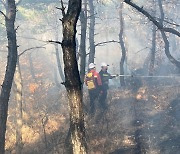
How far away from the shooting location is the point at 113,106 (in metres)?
13.5

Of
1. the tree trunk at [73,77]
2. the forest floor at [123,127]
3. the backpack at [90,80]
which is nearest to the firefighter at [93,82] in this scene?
the backpack at [90,80]

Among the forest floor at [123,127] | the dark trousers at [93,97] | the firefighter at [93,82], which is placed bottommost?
the forest floor at [123,127]

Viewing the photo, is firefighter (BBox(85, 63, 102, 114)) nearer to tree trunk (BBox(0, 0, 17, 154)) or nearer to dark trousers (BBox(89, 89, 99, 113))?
dark trousers (BBox(89, 89, 99, 113))

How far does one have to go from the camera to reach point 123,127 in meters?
11.0

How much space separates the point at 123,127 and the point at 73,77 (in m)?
5.67

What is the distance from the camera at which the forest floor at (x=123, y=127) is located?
9177 mm

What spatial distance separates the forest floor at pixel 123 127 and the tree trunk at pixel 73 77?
10.1 feet

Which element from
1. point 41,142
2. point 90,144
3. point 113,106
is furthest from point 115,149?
point 113,106

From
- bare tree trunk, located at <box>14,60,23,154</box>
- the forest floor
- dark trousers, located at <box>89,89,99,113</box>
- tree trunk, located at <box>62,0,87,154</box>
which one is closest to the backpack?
dark trousers, located at <box>89,89,99,113</box>

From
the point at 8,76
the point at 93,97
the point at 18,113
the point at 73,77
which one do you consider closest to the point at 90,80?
the point at 93,97

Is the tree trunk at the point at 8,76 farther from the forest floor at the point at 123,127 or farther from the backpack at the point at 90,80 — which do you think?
the backpack at the point at 90,80

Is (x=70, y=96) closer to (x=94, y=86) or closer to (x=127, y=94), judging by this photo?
(x=94, y=86)

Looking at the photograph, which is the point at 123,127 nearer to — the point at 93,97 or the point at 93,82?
the point at 93,97

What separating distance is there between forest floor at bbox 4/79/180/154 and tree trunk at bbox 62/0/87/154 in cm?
309
